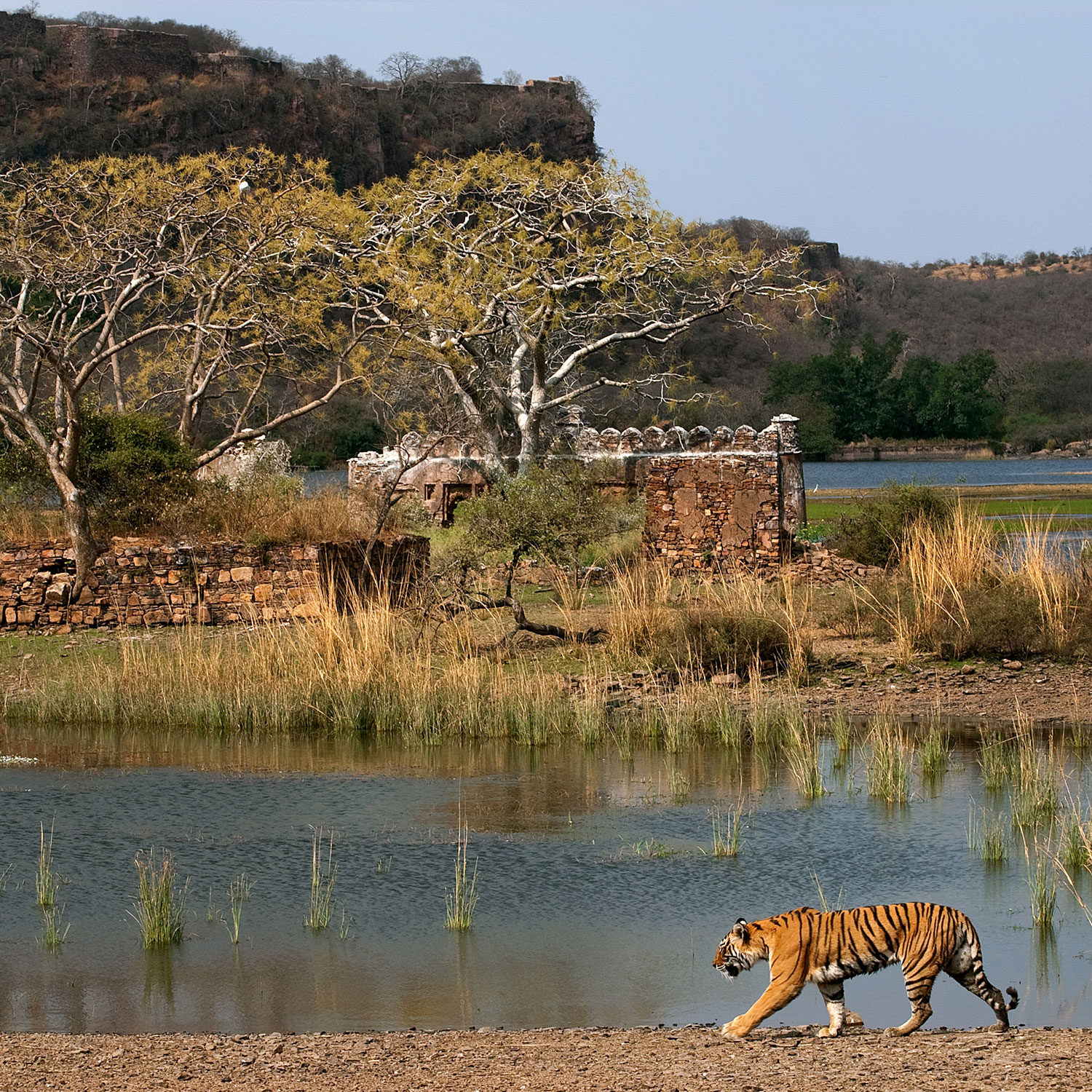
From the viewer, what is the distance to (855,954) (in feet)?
18.2

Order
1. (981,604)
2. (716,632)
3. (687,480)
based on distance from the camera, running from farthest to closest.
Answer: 1. (687,480)
2. (981,604)
3. (716,632)

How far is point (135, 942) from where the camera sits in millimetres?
7203

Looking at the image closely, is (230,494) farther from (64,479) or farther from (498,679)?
(498,679)

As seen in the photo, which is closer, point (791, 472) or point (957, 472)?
point (791, 472)

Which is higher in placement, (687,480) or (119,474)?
(119,474)

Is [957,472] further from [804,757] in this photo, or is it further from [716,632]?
[804,757]

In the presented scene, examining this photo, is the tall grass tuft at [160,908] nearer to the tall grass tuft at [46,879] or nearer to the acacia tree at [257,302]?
the tall grass tuft at [46,879]

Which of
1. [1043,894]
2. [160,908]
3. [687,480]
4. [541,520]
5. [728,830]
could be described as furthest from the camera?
[687,480]

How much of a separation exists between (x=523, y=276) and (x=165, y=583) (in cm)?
1499

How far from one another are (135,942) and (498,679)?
6.48m

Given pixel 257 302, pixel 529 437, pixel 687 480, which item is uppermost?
pixel 257 302

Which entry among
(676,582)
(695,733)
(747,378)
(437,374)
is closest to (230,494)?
(676,582)

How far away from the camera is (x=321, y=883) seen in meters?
8.16

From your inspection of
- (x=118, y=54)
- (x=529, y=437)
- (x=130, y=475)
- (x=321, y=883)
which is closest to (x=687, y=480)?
(x=529, y=437)
